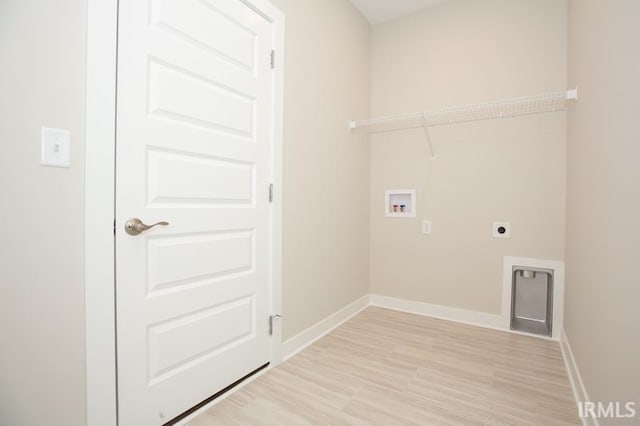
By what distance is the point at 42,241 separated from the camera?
0.99 meters

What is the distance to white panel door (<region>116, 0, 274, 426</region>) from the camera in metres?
1.20

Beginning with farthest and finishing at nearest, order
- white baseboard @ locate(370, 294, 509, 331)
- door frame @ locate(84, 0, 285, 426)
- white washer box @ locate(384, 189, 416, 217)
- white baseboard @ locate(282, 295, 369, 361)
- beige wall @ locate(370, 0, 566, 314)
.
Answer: white washer box @ locate(384, 189, 416, 217)
white baseboard @ locate(370, 294, 509, 331)
beige wall @ locate(370, 0, 566, 314)
white baseboard @ locate(282, 295, 369, 361)
door frame @ locate(84, 0, 285, 426)

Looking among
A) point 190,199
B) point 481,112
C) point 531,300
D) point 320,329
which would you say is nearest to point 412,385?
point 320,329

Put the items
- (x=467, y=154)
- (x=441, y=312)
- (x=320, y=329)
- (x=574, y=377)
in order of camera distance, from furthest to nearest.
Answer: (x=441, y=312), (x=467, y=154), (x=320, y=329), (x=574, y=377)

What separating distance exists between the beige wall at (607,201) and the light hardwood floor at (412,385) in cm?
28

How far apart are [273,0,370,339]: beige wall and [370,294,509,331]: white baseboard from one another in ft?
0.78

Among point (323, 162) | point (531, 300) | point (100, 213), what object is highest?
point (323, 162)

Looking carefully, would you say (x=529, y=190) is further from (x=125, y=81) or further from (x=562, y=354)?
(x=125, y=81)

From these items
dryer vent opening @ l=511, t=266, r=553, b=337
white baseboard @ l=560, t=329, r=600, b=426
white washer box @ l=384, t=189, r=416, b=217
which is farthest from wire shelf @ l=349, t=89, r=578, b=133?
white baseboard @ l=560, t=329, r=600, b=426

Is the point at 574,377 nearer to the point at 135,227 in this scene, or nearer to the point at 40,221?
the point at 135,227

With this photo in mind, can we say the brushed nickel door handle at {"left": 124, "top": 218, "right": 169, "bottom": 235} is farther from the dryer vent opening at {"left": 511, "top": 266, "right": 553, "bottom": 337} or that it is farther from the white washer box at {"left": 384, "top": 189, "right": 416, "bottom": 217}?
Result: the dryer vent opening at {"left": 511, "top": 266, "right": 553, "bottom": 337}

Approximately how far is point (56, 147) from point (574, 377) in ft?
8.58

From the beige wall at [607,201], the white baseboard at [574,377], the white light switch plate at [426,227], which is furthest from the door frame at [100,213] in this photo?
the white light switch plate at [426,227]

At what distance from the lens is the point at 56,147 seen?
3.28ft
